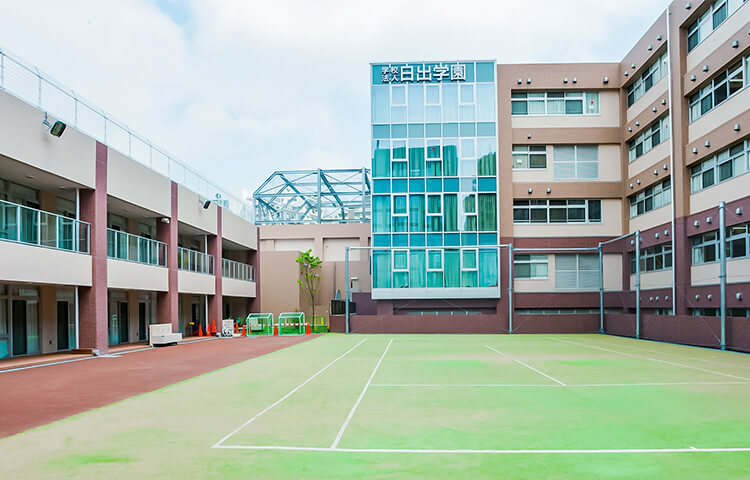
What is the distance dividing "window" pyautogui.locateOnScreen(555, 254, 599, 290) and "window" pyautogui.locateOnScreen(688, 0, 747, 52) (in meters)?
13.4

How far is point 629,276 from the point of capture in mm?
36688

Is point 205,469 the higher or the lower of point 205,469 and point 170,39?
the lower

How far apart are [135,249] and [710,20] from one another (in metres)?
24.8

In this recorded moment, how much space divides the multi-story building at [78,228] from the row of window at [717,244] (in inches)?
891

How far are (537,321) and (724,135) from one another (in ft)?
46.5

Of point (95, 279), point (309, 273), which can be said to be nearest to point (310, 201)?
point (309, 273)

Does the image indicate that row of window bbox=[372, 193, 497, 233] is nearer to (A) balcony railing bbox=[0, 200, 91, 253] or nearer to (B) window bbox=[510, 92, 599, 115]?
(B) window bbox=[510, 92, 599, 115]

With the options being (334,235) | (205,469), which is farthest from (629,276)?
(205,469)

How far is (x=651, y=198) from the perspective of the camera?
34656 mm

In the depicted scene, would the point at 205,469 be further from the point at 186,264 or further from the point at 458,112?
the point at 458,112

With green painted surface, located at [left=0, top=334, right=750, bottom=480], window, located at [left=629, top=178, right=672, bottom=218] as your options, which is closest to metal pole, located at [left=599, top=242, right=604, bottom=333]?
window, located at [left=629, top=178, right=672, bottom=218]

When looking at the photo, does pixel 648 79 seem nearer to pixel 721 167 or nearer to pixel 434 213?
pixel 721 167

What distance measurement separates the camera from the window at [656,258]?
103ft

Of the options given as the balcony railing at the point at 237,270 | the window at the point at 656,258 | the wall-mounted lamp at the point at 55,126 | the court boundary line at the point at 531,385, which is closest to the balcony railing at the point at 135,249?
the wall-mounted lamp at the point at 55,126
